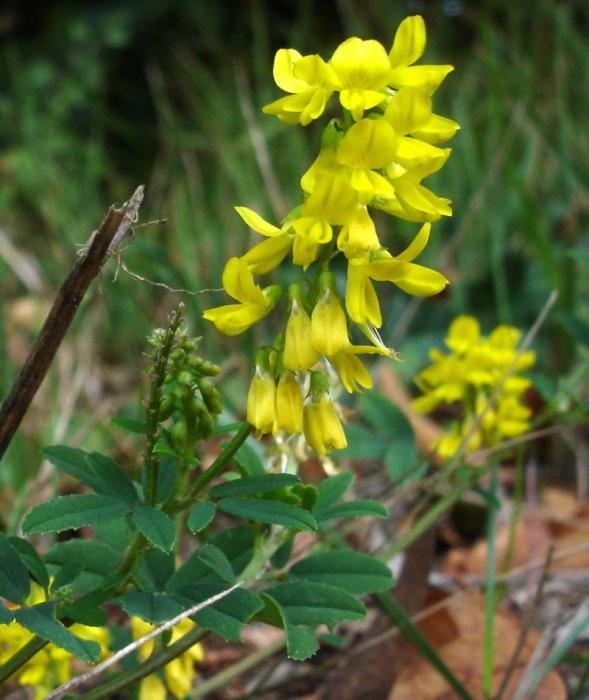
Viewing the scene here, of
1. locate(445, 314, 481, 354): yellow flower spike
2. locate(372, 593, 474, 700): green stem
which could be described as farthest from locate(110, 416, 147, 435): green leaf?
locate(445, 314, 481, 354): yellow flower spike

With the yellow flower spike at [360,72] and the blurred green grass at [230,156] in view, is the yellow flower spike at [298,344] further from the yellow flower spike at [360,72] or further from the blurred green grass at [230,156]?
the blurred green grass at [230,156]

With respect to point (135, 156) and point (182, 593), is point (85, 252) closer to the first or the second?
point (182, 593)

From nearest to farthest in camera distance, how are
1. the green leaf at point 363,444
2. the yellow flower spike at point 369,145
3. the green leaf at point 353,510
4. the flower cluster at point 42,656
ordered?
the yellow flower spike at point 369,145, the green leaf at point 353,510, the flower cluster at point 42,656, the green leaf at point 363,444

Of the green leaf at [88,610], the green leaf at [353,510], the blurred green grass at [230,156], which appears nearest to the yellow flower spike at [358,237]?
the green leaf at [353,510]

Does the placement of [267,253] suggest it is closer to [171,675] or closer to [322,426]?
[322,426]

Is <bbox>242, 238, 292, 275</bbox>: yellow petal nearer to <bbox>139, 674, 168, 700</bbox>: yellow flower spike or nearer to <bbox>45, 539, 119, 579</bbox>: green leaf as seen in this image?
<bbox>45, 539, 119, 579</bbox>: green leaf

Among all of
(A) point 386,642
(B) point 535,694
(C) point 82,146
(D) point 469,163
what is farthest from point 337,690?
→ (C) point 82,146

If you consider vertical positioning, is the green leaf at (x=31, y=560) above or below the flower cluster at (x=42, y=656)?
above

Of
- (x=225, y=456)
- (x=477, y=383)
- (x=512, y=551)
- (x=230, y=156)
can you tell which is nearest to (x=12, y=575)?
(x=225, y=456)
